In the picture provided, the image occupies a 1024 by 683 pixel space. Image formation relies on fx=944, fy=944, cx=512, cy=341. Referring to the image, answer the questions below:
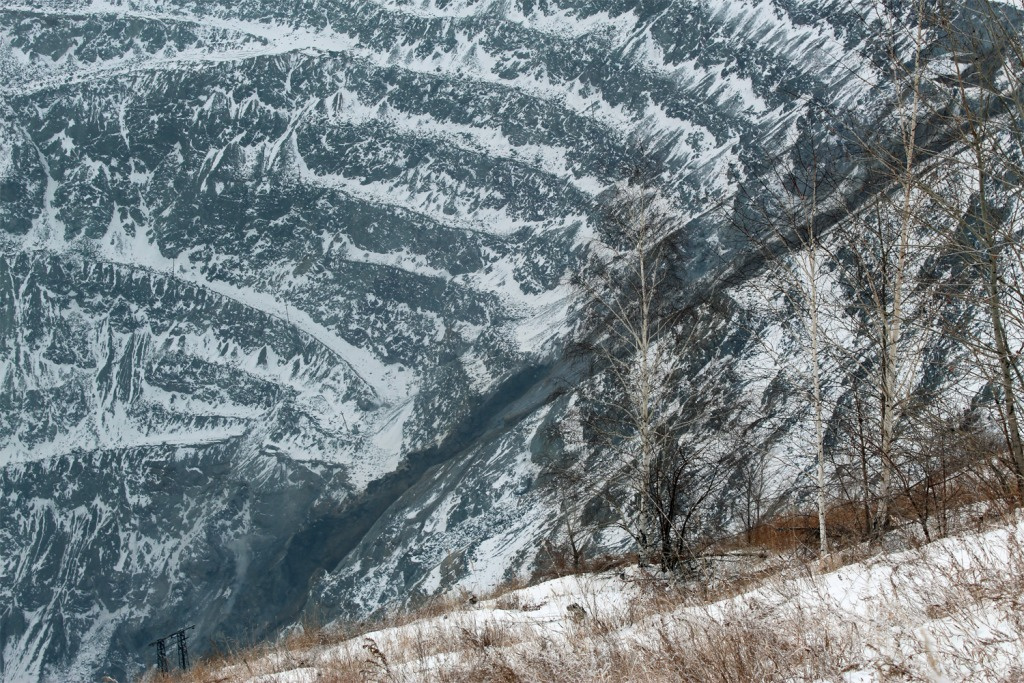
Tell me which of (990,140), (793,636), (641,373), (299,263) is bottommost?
(793,636)

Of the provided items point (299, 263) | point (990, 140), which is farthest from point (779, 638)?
point (299, 263)

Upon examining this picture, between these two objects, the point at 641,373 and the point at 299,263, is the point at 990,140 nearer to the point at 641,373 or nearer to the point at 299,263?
the point at 641,373

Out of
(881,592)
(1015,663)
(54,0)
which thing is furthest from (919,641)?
(54,0)

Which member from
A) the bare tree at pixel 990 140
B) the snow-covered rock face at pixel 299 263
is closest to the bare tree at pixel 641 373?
the bare tree at pixel 990 140

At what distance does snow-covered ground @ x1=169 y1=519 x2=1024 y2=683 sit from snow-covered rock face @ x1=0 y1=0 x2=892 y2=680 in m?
26.7

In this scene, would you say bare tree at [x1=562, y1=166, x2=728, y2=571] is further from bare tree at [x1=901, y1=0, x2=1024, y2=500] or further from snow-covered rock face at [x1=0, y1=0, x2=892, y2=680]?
snow-covered rock face at [x1=0, y1=0, x2=892, y2=680]

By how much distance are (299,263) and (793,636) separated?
63.0m

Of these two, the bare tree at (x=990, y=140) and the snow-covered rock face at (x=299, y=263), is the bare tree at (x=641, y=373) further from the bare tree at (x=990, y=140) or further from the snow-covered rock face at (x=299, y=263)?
the snow-covered rock face at (x=299, y=263)

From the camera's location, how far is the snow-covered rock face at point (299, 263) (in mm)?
45469

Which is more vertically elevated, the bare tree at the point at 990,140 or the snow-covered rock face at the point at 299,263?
the snow-covered rock face at the point at 299,263

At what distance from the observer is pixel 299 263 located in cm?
6419

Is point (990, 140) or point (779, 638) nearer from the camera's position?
point (779, 638)

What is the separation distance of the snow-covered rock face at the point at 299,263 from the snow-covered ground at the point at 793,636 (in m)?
26.7

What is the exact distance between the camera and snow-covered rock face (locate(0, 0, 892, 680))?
45469 mm
